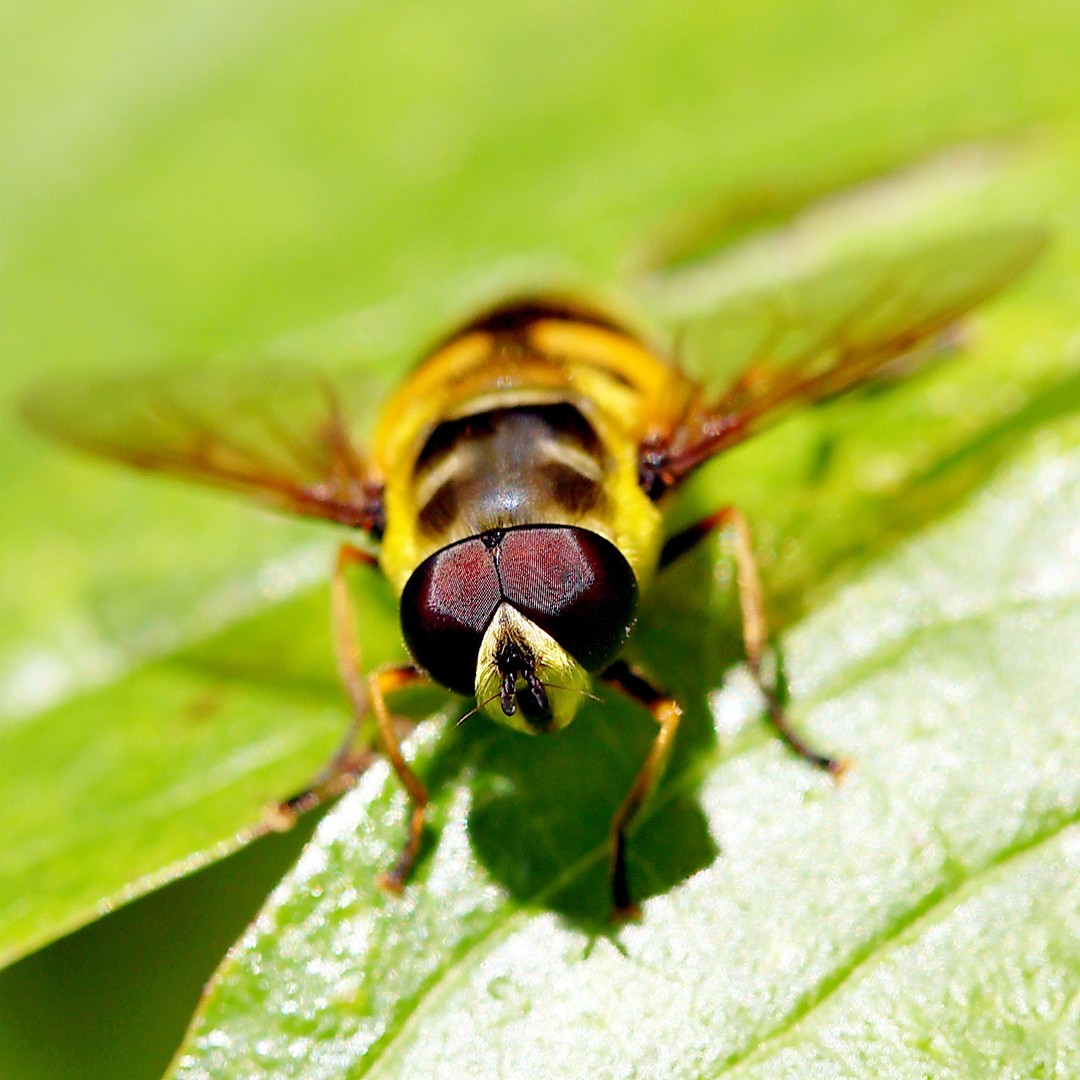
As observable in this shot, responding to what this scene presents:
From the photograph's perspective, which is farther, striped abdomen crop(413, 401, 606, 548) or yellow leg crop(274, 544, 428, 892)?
striped abdomen crop(413, 401, 606, 548)

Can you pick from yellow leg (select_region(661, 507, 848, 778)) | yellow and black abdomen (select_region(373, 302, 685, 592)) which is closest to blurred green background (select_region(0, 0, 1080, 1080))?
yellow and black abdomen (select_region(373, 302, 685, 592))

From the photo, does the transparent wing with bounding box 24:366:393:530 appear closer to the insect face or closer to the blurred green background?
the blurred green background

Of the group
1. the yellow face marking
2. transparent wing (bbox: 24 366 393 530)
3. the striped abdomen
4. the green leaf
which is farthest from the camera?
transparent wing (bbox: 24 366 393 530)

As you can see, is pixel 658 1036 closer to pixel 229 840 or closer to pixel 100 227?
pixel 229 840

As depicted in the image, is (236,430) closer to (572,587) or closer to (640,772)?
(572,587)

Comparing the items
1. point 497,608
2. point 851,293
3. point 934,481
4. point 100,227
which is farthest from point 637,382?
point 100,227

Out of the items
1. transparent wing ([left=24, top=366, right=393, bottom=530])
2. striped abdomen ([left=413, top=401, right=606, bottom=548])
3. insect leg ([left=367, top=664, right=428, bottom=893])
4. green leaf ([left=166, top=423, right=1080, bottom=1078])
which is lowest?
green leaf ([left=166, top=423, right=1080, bottom=1078])

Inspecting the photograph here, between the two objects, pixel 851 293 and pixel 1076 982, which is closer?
pixel 1076 982
